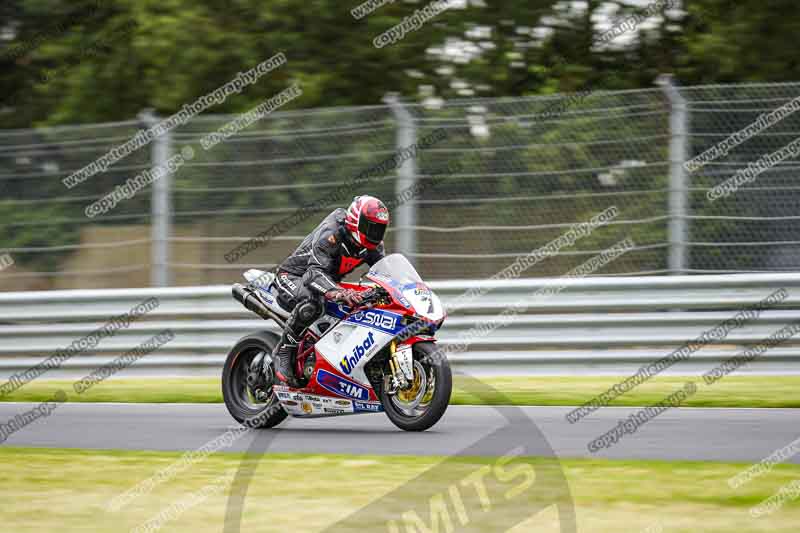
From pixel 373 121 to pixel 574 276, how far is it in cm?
269

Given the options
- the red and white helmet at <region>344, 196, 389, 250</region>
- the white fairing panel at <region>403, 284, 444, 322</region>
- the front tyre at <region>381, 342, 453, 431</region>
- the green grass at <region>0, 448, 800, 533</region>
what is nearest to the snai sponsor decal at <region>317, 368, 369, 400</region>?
the front tyre at <region>381, 342, 453, 431</region>

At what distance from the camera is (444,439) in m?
8.60

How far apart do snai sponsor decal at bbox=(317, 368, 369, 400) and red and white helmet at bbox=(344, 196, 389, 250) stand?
1032mm

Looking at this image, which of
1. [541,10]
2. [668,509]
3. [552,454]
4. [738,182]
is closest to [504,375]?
[738,182]

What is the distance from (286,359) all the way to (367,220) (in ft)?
4.23

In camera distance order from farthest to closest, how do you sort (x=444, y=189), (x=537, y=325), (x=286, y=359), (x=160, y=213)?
(x=160, y=213)
(x=444, y=189)
(x=537, y=325)
(x=286, y=359)

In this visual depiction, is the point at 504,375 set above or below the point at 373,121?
below

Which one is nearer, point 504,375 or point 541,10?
point 504,375

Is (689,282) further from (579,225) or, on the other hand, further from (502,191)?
(502,191)

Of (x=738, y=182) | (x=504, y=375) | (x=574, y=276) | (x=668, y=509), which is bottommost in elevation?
(x=504, y=375)

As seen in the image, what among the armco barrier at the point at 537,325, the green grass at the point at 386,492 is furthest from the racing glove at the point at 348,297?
the armco barrier at the point at 537,325

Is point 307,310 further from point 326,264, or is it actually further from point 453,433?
point 453,433

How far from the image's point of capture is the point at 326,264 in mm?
9312

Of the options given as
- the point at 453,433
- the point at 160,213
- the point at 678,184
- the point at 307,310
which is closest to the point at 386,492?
the point at 453,433
